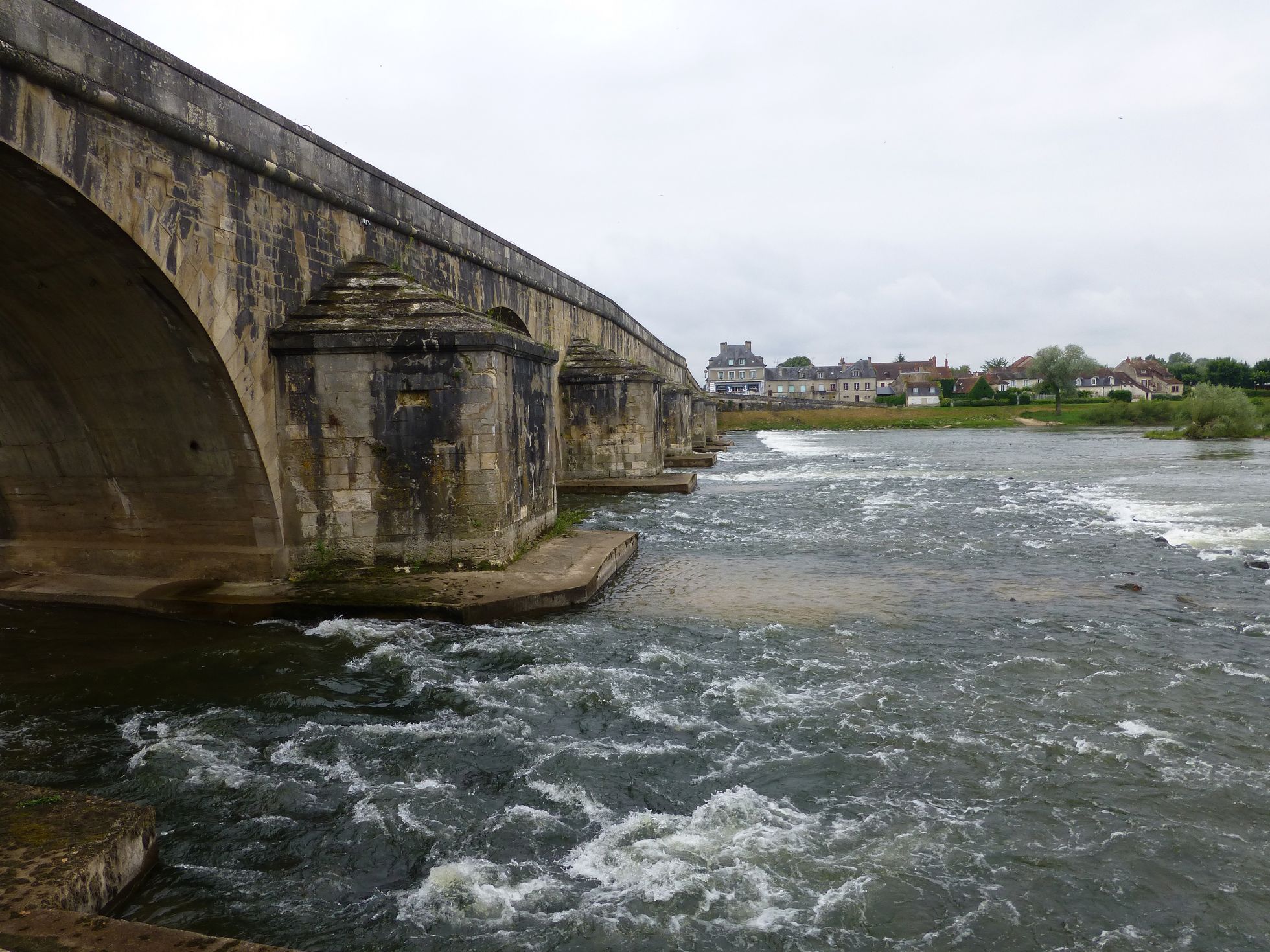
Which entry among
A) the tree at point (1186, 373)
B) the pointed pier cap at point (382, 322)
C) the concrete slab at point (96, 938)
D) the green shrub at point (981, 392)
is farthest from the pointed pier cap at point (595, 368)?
the tree at point (1186, 373)

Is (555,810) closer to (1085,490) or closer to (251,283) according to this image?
(251,283)

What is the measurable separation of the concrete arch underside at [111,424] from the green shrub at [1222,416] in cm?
4302

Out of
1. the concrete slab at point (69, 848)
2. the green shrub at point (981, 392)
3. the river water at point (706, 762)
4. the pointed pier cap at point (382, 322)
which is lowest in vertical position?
the river water at point (706, 762)

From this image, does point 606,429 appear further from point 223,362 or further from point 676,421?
point 223,362

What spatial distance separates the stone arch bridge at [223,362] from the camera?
24.0 ft

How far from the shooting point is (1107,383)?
110 m

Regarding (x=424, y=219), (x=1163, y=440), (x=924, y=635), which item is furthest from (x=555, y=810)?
(x=1163, y=440)

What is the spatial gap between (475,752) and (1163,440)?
43.5m

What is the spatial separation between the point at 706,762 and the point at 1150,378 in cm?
12709

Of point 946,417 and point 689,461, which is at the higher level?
point 946,417

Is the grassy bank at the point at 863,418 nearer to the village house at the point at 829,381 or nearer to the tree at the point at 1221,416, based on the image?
the tree at the point at 1221,416

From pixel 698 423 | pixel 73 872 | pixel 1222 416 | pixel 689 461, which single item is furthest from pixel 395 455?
pixel 1222 416

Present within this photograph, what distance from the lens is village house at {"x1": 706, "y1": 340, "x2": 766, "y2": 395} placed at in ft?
413

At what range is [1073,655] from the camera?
24.0 ft
